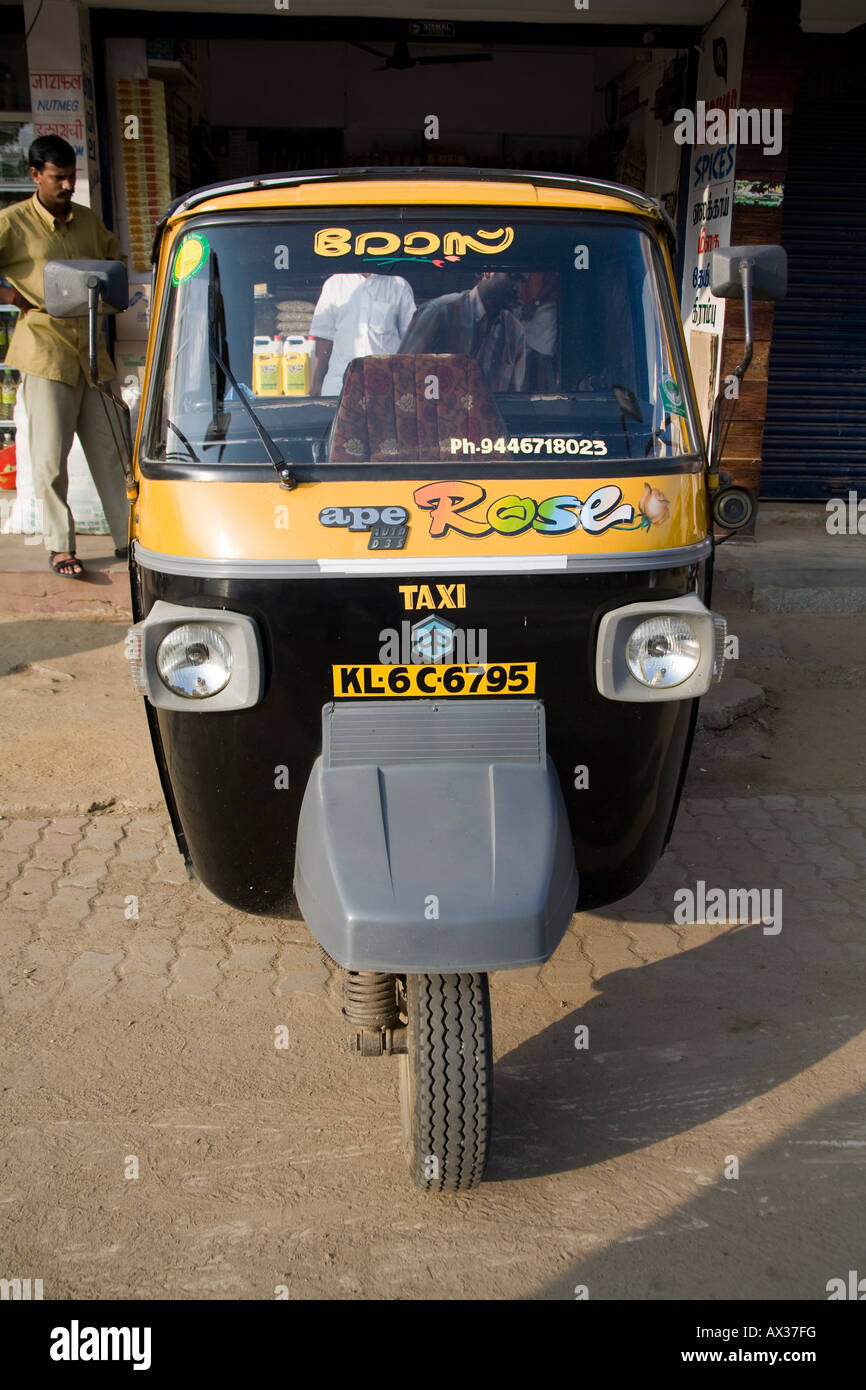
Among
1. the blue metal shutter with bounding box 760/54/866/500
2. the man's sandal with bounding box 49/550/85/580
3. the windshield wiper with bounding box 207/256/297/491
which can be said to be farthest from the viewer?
the blue metal shutter with bounding box 760/54/866/500

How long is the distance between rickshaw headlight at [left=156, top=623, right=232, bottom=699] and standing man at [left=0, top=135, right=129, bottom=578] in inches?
145

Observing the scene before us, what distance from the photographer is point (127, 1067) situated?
3096 millimetres

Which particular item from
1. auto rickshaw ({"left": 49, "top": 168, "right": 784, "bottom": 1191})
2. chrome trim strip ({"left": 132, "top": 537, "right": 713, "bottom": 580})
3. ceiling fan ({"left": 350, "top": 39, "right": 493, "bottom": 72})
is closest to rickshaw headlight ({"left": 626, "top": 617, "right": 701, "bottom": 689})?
auto rickshaw ({"left": 49, "top": 168, "right": 784, "bottom": 1191})

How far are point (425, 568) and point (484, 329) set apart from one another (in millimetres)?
862

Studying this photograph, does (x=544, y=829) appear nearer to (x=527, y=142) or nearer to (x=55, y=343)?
(x=55, y=343)

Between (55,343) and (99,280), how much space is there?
10.8 ft

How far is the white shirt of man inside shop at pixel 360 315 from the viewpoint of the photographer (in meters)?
3.13

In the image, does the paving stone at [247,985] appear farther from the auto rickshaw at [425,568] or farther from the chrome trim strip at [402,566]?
the chrome trim strip at [402,566]

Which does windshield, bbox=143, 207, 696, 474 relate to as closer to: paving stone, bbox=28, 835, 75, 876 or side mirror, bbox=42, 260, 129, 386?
side mirror, bbox=42, 260, 129, 386

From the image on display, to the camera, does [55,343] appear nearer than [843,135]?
Yes

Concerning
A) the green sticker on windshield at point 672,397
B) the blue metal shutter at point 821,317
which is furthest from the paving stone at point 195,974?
the blue metal shutter at point 821,317

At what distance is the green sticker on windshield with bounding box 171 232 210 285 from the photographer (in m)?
3.09

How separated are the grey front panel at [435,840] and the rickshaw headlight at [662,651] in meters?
0.28
